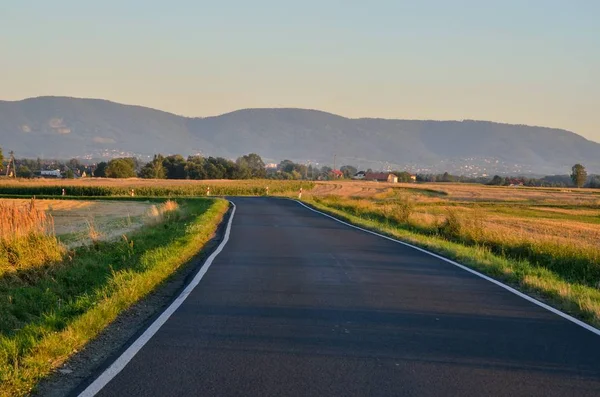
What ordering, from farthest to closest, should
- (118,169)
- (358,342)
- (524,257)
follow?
(118,169) < (524,257) < (358,342)

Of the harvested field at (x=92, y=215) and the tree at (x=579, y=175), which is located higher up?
the tree at (x=579, y=175)

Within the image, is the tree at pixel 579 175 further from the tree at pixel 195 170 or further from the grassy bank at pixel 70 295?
the grassy bank at pixel 70 295

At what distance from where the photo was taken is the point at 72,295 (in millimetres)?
11258

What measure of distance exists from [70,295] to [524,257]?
12040 millimetres

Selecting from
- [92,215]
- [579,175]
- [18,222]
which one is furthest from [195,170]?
[18,222]

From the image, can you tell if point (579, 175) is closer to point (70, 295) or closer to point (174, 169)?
point (174, 169)

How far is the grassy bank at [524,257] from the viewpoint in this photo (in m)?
10.5

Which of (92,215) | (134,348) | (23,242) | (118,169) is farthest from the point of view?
(118,169)

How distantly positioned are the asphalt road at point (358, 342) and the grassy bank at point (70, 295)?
78 cm

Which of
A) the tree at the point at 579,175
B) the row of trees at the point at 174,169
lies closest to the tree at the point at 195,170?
the row of trees at the point at 174,169

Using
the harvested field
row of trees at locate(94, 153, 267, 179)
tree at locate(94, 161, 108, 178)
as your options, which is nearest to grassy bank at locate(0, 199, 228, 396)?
the harvested field

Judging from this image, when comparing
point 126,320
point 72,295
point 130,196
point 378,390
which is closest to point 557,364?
point 378,390

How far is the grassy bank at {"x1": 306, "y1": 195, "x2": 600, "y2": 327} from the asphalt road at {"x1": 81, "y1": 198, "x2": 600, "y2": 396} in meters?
0.66

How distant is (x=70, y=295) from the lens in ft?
37.0
